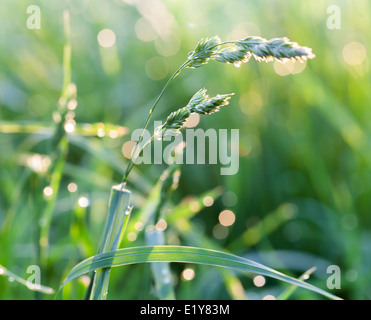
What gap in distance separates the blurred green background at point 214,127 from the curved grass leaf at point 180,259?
174 millimetres

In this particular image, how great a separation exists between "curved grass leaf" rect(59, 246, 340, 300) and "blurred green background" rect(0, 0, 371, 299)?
17cm

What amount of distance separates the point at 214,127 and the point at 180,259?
3.03 ft

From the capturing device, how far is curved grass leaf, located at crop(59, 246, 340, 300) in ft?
1.48

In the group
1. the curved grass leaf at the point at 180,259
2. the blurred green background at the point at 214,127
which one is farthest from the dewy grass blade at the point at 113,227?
the blurred green background at the point at 214,127

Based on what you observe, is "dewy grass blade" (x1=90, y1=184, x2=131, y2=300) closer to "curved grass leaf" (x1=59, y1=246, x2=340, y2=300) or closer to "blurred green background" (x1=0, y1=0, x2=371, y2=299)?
"curved grass leaf" (x1=59, y1=246, x2=340, y2=300)

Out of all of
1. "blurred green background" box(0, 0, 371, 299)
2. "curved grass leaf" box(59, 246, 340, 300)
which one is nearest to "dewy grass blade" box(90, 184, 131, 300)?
"curved grass leaf" box(59, 246, 340, 300)

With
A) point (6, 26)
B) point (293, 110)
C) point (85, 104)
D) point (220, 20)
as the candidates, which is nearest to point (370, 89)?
point (293, 110)

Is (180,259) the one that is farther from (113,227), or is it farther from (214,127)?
(214,127)

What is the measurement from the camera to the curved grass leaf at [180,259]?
Result: 1.48 feet

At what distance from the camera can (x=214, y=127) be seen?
1.36 meters

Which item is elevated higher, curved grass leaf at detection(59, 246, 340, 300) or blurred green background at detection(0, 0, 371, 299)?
blurred green background at detection(0, 0, 371, 299)

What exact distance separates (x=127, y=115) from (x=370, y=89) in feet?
2.63

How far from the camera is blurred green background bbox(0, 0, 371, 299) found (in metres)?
0.88

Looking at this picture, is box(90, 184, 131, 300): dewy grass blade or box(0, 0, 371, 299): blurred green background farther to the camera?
box(0, 0, 371, 299): blurred green background
